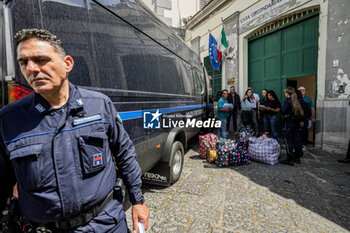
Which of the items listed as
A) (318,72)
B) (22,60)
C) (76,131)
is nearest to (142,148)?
(76,131)

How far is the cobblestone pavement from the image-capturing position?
88.6 inches

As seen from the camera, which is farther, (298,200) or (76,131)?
(298,200)

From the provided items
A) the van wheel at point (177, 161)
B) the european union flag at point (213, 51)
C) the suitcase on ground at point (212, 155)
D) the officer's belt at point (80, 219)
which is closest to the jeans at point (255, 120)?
the suitcase on ground at point (212, 155)

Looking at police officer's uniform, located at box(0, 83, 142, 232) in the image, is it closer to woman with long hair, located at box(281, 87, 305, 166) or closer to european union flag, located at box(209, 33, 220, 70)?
woman with long hair, located at box(281, 87, 305, 166)

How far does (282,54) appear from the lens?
6820mm

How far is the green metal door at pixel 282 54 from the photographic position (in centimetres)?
588

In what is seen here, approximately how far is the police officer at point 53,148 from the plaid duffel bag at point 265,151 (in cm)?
395

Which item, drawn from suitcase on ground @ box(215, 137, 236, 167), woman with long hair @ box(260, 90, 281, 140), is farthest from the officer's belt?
woman with long hair @ box(260, 90, 281, 140)

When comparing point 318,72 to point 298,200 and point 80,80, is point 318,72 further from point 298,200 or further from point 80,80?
point 80,80

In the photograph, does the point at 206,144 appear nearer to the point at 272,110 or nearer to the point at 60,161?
the point at 272,110

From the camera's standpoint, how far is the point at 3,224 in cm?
102

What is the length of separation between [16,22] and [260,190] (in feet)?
11.7

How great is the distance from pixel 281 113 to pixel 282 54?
3.58 metres

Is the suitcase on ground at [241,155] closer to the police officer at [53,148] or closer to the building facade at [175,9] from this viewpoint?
the police officer at [53,148]
